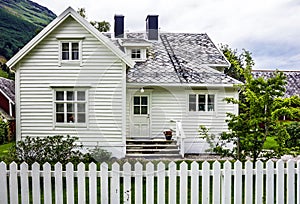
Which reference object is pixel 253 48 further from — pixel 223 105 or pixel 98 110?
pixel 98 110

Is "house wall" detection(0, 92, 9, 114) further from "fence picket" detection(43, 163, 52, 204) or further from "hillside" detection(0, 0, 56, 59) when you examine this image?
"fence picket" detection(43, 163, 52, 204)

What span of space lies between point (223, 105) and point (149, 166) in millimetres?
9392

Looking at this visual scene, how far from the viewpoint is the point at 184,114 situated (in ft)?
42.6

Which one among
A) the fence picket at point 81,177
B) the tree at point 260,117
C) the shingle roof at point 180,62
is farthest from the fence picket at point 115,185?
the shingle roof at point 180,62

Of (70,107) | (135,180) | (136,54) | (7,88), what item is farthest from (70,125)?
(7,88)

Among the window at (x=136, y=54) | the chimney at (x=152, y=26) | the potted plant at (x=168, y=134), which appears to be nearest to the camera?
the potted plant at (x=168, y=134)

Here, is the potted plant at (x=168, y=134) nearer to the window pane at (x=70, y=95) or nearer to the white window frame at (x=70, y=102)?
the white window frame at (x=70, y=102)

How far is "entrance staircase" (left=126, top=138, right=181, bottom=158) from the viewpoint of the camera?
11428 mm

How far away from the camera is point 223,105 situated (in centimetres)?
1303

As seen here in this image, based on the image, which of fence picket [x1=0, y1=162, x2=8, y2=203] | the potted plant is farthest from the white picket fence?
the potted plant

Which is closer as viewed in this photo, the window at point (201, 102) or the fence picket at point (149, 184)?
the fence picket at point (149, 184)

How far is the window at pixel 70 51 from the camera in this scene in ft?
38.0

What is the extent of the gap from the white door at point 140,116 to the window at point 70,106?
2271 mm

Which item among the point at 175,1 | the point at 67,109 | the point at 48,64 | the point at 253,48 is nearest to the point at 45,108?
the point at 67,109
